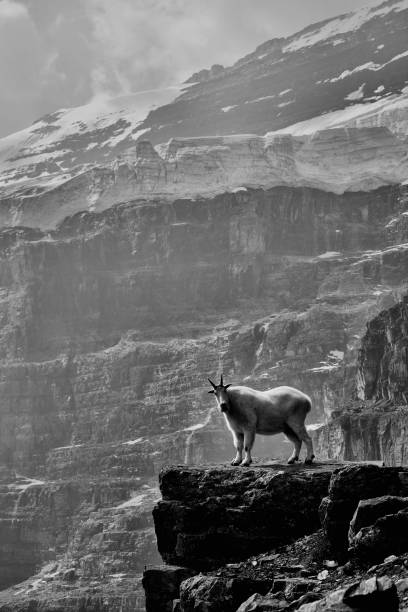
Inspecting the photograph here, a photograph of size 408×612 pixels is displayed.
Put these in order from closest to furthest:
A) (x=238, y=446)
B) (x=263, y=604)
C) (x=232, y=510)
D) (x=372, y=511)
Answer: (x=263, y=604) < (x=372, y=511) < (x=232, y=510) < (x=238, y=446)

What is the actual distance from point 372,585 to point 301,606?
224 centimetres

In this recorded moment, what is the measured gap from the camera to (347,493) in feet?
129

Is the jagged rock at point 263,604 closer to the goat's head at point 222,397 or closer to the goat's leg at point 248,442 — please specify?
the goat's leg at point 248,442

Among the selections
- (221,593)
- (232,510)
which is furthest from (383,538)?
(232,510)

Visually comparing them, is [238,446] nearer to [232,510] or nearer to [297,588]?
[232,510]

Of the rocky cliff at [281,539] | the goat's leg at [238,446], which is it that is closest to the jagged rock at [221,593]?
the rocky cliff at [281,539]

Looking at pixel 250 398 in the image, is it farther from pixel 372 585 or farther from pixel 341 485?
pixel 372 585

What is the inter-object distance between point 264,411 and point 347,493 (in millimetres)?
10114

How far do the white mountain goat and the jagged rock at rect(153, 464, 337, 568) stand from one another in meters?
2.85

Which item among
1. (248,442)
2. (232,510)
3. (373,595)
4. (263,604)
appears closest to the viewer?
(373,595)

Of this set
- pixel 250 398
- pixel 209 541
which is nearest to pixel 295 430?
pixel 250 398

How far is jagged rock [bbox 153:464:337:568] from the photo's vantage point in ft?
142

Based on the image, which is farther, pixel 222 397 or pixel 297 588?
pixel 222 397

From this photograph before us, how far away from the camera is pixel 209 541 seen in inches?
1746
